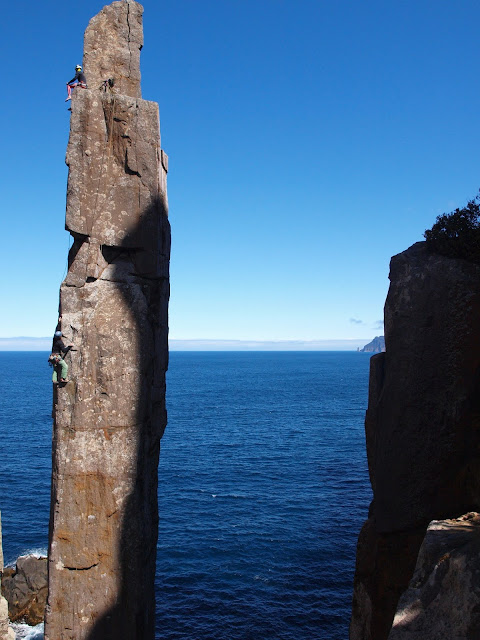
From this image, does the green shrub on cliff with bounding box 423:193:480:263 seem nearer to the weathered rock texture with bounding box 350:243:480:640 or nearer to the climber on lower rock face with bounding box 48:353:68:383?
the weathered rock texture with bounding box 350:243:480:640

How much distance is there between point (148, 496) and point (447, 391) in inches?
288

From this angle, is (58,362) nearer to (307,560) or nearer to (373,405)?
(373,405)

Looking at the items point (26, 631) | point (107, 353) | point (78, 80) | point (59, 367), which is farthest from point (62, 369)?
point (26, 631)

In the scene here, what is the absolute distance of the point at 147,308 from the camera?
13.4 metres

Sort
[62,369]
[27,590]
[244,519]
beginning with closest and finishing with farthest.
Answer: [62,369], [27,590], [244,519]

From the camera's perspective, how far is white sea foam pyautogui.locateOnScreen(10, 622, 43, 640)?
2623 cm

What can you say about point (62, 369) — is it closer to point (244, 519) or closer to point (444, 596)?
point (444, 596)

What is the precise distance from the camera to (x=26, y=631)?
88.2 ft

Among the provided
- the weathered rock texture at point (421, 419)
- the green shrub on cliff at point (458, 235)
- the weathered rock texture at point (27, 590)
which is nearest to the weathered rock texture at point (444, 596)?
the weathered rock texture at point (421, 419)

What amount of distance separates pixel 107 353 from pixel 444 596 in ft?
29.2

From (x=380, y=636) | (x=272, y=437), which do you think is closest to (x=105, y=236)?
(x=380, y=636)

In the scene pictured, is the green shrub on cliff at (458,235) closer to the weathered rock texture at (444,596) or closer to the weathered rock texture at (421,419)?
→ the weathered rock texture at (421,419)

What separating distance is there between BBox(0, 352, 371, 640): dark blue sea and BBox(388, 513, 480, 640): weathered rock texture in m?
22.6

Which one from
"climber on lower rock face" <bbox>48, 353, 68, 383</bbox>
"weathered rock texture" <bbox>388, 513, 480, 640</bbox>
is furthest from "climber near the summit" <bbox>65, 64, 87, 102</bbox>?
"weathered rock texture" <bbox>388, 513, 480, 640</bbox>
